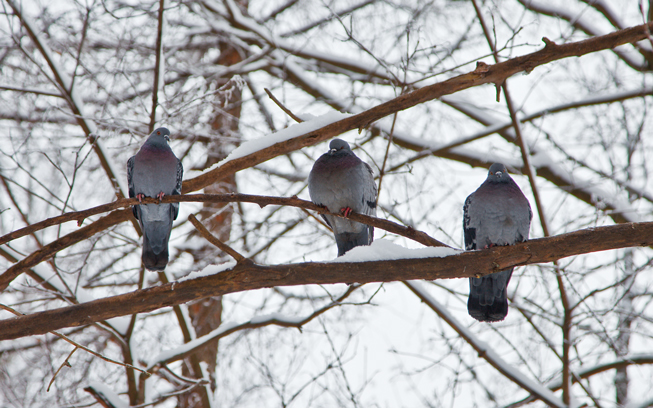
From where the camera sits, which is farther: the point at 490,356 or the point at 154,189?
the point at 490,356

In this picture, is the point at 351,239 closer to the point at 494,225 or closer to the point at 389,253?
the point at 494,225

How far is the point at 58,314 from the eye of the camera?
11.5ft

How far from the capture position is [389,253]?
11.5 feet

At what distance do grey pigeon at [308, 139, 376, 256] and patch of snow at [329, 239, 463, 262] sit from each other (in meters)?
0.92

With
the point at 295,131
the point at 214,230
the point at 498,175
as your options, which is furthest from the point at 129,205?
the point at 214,230

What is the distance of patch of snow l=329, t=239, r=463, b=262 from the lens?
3428 mm

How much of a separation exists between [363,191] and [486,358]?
7.35 feet

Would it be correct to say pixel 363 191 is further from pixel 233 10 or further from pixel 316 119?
pixel 233 10

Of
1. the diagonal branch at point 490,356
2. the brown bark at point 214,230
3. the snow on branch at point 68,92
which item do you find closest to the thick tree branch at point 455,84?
the snow on branch at point 68,92

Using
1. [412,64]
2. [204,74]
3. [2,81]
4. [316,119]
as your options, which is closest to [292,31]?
[204,74]

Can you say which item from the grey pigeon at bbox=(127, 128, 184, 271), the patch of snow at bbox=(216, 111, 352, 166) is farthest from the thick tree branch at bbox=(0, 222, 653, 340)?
the patch of snow at bbox=(216, 111, 352, 166)

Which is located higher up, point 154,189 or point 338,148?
point 338,148

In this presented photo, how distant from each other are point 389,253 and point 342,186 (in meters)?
1.21

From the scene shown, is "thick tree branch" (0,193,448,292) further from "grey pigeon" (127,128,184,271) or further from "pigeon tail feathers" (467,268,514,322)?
"pigeon tail feathers" (467,268,514,322)
